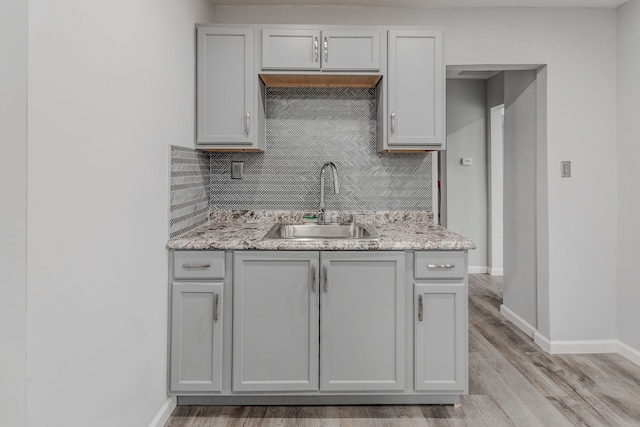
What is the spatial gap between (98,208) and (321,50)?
5.48ft

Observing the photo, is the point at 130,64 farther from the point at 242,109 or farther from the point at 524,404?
the point at 524,404

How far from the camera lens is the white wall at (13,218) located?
3.48ft

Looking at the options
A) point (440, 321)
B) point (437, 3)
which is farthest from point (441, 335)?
point (437, 3)

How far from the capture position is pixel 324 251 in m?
2.11

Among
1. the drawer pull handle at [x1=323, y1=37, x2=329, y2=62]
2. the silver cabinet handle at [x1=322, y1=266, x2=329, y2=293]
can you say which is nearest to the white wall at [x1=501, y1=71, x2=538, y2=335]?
the drawer pull handle at [x1=323, y1=37, x2=329, y2=62]

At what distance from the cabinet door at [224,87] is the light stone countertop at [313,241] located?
0.56m

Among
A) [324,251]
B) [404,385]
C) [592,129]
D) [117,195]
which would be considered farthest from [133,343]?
[592,129]

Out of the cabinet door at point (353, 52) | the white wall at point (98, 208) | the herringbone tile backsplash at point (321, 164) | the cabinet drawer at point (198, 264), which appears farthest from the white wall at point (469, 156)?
the white wall at point (98, 208)

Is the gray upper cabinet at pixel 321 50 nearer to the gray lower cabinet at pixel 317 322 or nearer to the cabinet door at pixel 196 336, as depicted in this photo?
the gray lower cabinet at pixel 317 322

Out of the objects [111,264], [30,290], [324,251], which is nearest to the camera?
[30,290]

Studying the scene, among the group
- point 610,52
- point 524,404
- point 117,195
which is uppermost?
point 610,52

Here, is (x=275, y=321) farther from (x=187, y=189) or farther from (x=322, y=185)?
(x=322, y=185)

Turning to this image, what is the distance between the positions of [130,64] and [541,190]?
8.97 feet

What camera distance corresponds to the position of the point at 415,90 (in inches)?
101
